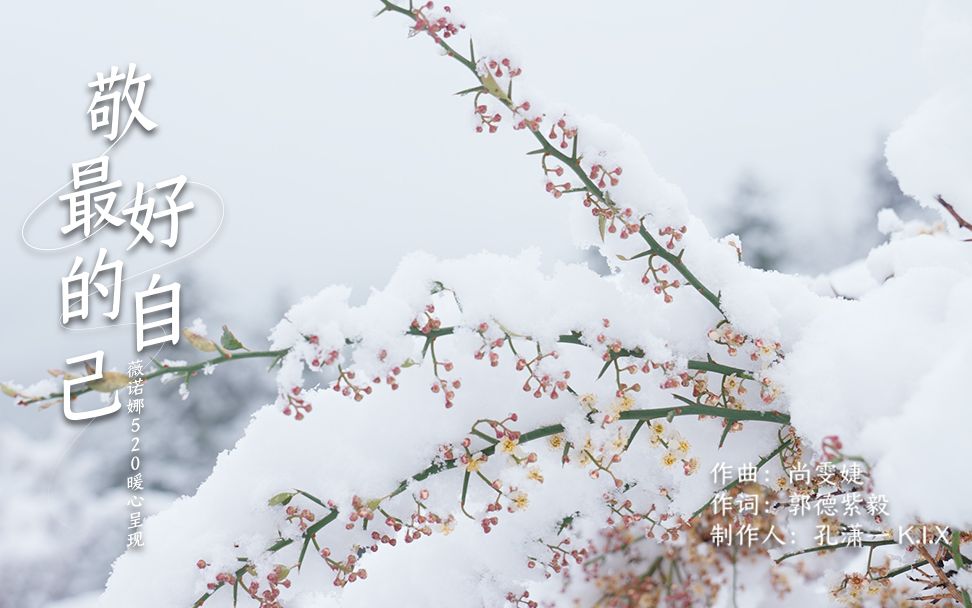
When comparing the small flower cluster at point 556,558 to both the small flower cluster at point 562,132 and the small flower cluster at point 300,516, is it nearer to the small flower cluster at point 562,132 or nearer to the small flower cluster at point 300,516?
the small flower cluster at point 300,516

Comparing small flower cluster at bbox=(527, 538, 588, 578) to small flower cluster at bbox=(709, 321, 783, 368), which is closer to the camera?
small flower cluster at bbox=(709, 321, 783, 368)

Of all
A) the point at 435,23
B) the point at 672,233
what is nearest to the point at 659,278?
the point at 672,233

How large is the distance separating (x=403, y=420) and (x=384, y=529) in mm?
101

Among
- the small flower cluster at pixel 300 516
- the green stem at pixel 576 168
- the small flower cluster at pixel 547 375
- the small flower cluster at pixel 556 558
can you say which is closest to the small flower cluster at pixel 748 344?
the green stem at pixel 576 168

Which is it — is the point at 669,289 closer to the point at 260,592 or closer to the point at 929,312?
the point at 929,312

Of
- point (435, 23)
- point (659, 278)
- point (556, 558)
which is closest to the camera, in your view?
point (435, 23)

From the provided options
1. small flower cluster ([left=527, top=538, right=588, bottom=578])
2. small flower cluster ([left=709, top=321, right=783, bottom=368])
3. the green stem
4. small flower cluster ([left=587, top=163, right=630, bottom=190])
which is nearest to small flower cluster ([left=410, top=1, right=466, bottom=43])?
the green stem

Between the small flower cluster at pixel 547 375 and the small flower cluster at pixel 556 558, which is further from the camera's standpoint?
the small flower cluster at pixel 556 558

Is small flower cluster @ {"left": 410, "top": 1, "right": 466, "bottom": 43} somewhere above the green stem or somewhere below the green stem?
above

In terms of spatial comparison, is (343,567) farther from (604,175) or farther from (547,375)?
(604,175)

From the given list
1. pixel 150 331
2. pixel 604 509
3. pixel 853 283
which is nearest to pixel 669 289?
pixel 604 509

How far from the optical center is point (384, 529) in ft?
2.31

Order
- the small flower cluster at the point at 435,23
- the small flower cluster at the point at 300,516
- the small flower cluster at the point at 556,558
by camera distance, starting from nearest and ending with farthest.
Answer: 1. the small flower cluster at the point at 435,23
2. the small flower cluster at the point at 300,516
3. the small flower cluster at the point at 556,558

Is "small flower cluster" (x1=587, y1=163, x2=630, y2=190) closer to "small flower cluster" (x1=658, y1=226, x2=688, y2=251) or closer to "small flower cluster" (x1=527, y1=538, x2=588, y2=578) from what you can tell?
"small flower cluster" (x1=658, y1=226, x2=688, y2=251)
